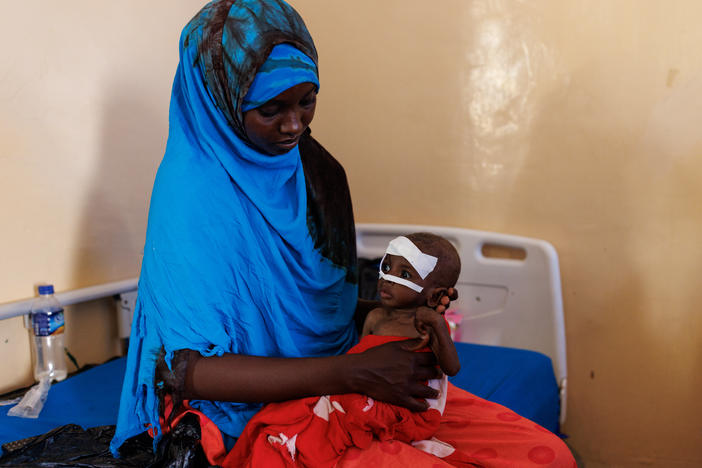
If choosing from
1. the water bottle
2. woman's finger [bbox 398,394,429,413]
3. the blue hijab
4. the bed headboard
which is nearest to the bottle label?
the water bottle

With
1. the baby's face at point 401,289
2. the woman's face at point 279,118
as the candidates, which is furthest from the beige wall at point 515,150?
the baby's face at point 401,289

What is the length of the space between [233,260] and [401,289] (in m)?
0.39

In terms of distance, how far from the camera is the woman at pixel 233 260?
4.14ft

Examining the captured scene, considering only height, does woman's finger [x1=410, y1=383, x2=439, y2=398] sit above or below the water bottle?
above

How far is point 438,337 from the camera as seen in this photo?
4.19 feet

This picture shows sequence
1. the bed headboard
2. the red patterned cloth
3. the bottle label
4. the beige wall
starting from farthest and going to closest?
the bed headboard
the beige wall
the bottle label
the red patterned cloth

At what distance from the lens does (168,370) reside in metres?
1.26

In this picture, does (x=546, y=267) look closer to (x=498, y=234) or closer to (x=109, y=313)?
(x=498, y=234)

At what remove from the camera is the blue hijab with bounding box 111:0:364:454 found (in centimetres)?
129

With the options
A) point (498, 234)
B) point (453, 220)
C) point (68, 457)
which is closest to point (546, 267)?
point (498, 234)

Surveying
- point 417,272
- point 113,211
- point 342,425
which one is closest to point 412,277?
point 417,272

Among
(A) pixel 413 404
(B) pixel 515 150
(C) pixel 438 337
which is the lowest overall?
(A) pixel 413 404

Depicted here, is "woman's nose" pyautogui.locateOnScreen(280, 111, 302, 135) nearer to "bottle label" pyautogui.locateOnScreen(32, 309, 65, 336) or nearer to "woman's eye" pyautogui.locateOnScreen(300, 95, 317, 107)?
"woman's eye" pyautogui.locateOnScreen(300, 95, 317, 107)

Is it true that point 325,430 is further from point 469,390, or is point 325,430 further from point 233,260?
point 469,390
